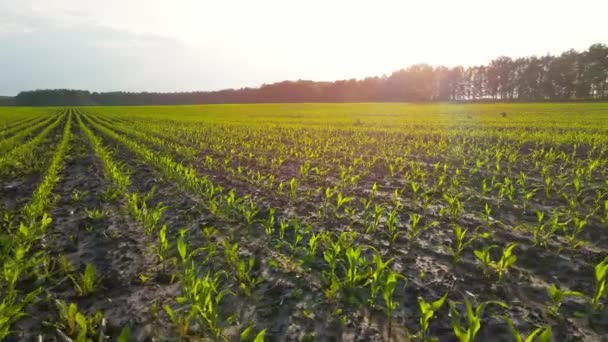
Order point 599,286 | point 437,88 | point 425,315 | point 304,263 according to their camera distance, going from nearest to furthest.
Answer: point 425,315 → point 599,286 → point 304,263 → point 437,88

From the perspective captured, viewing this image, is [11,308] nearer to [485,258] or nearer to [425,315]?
[425,315]

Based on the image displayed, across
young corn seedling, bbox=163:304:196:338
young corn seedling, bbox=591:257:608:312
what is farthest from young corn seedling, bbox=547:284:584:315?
young corn seedling, bbox=163:304:196:338

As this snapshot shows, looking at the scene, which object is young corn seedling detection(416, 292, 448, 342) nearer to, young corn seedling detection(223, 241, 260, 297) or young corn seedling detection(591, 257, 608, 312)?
young corn seedling detection(591, 257, 608, 312)

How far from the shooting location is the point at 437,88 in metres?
103

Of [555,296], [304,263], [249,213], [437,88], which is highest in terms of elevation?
[437,88]

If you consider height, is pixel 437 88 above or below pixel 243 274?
above

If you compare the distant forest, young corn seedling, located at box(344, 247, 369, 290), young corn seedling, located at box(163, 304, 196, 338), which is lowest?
young corn seedling, located at box(163, 304, 196, 338)

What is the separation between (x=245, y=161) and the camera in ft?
32.9

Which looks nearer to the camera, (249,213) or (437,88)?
(249,213)

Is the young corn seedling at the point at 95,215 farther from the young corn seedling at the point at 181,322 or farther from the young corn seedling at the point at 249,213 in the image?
the young corn seedling at the point at 181,322

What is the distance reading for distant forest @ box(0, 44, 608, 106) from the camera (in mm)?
75188

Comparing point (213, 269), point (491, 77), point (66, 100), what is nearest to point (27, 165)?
point (213, 269)

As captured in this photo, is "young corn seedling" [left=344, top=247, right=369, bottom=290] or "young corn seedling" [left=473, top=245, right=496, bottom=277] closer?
"young corn seedling" [left=344, top=247, right=369, bottom=290]

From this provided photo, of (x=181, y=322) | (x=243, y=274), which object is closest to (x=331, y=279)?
(x=243, y=274)
